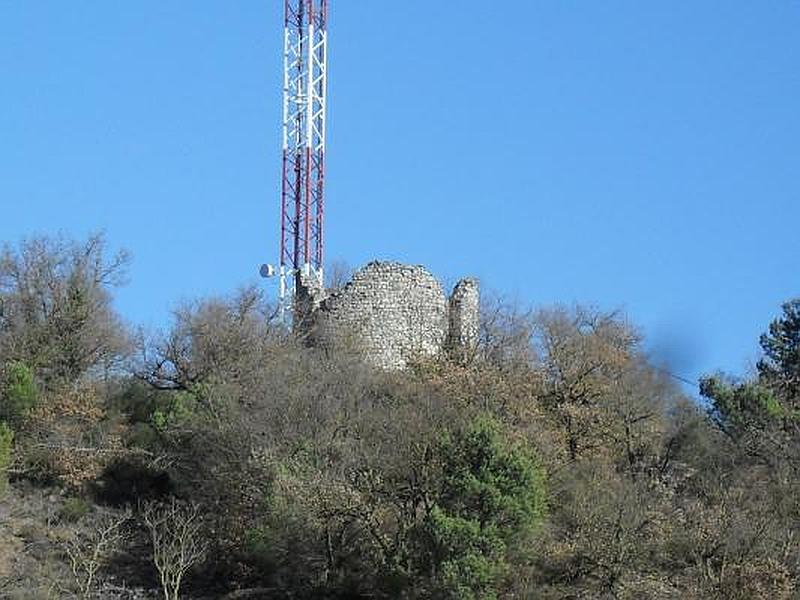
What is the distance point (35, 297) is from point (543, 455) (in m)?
15.0

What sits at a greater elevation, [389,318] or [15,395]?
[389,318]

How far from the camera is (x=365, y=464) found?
33.1m

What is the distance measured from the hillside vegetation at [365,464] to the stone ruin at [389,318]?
66cm

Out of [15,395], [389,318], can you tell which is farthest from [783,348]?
[15,395]

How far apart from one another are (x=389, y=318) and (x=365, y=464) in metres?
8.54

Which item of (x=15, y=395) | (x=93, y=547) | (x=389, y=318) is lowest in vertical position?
(x=93, y=547)

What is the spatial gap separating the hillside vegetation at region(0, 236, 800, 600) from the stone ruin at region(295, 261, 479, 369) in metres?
0.66

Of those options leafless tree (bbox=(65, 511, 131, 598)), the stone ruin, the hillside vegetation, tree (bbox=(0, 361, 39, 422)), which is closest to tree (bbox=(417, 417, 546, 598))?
the hillside vegetation

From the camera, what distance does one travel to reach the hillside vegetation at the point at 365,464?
3108 cm

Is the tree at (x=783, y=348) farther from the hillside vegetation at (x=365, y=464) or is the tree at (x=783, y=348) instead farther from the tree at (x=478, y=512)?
the tree at (x=478, y=512)

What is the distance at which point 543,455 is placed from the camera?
34188 mm

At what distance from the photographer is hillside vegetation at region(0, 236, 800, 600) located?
3108 centimetres

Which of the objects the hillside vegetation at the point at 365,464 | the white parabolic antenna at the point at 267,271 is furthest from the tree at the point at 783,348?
the white parabolic antenna at the point at 267,271

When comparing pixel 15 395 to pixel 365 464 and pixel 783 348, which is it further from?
pixel 783 348
